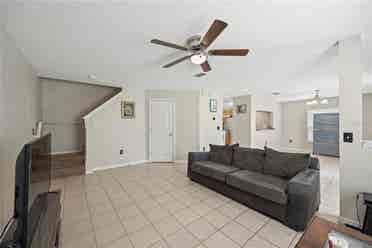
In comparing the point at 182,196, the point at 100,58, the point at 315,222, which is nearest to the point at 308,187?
the point at 315,222

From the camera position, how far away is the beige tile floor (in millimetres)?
1733

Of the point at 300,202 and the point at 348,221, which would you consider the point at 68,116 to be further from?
the point at 348,221

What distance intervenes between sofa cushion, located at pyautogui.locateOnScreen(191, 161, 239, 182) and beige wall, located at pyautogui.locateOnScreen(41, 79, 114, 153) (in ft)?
11.1

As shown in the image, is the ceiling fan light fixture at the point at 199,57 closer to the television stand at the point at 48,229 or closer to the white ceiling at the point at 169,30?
the white ceiling at the point at 169,30

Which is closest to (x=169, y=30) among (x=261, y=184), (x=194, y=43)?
(x=194, y=43)

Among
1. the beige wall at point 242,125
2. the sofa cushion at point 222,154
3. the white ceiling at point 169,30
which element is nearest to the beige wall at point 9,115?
the white ceiling at point 169,30

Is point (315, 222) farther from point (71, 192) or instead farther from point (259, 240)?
point (71, 192)

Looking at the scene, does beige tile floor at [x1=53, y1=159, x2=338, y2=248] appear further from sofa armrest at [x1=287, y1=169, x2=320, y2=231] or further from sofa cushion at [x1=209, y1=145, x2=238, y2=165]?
sofa cushion at [x1=209, y1=145, x2=238, y2=165]

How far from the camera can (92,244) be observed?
1.70 m

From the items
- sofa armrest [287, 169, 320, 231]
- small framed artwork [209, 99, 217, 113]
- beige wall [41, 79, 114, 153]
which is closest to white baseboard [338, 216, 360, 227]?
sofa armrest [287, 169, 320, 231]

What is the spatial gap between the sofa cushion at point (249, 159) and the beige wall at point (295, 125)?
574 cm

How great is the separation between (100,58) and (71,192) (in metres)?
2.48

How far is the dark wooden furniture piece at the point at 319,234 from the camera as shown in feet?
3.50

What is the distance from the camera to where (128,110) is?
4887 millimetres
